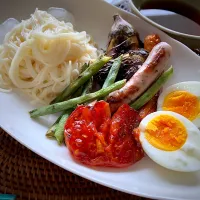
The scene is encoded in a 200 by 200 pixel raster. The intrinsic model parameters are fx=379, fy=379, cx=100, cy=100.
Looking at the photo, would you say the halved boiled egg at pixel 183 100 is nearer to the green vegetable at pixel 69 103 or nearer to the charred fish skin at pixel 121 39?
the green vegetable at pixel 69 103

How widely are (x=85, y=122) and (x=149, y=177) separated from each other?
0.42 m

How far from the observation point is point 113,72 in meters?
2.24

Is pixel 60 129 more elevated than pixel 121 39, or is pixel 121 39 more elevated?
pixel 121 39

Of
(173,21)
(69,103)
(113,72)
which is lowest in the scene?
(69,103)

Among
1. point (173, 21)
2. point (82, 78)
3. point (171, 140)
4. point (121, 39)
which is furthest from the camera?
point (173, 21)

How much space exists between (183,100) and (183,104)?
0.08 ft

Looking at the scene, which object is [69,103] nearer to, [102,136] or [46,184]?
[102,136]

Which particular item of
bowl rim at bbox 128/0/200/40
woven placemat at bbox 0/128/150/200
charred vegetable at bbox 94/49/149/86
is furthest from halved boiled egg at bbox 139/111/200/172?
bowl rim at bbox 128/0/200/40

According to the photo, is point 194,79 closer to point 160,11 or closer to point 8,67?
point 160,11

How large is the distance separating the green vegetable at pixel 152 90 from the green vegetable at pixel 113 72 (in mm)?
192

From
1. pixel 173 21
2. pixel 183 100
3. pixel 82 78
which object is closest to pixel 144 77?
pixel 183 100

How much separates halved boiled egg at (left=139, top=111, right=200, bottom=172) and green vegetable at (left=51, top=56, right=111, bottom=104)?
0.47 metres

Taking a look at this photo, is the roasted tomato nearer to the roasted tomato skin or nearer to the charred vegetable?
the roasted tomato skin

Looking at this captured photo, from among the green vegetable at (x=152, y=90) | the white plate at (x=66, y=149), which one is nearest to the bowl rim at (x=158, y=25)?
the white plate at (x=66, y=149)
